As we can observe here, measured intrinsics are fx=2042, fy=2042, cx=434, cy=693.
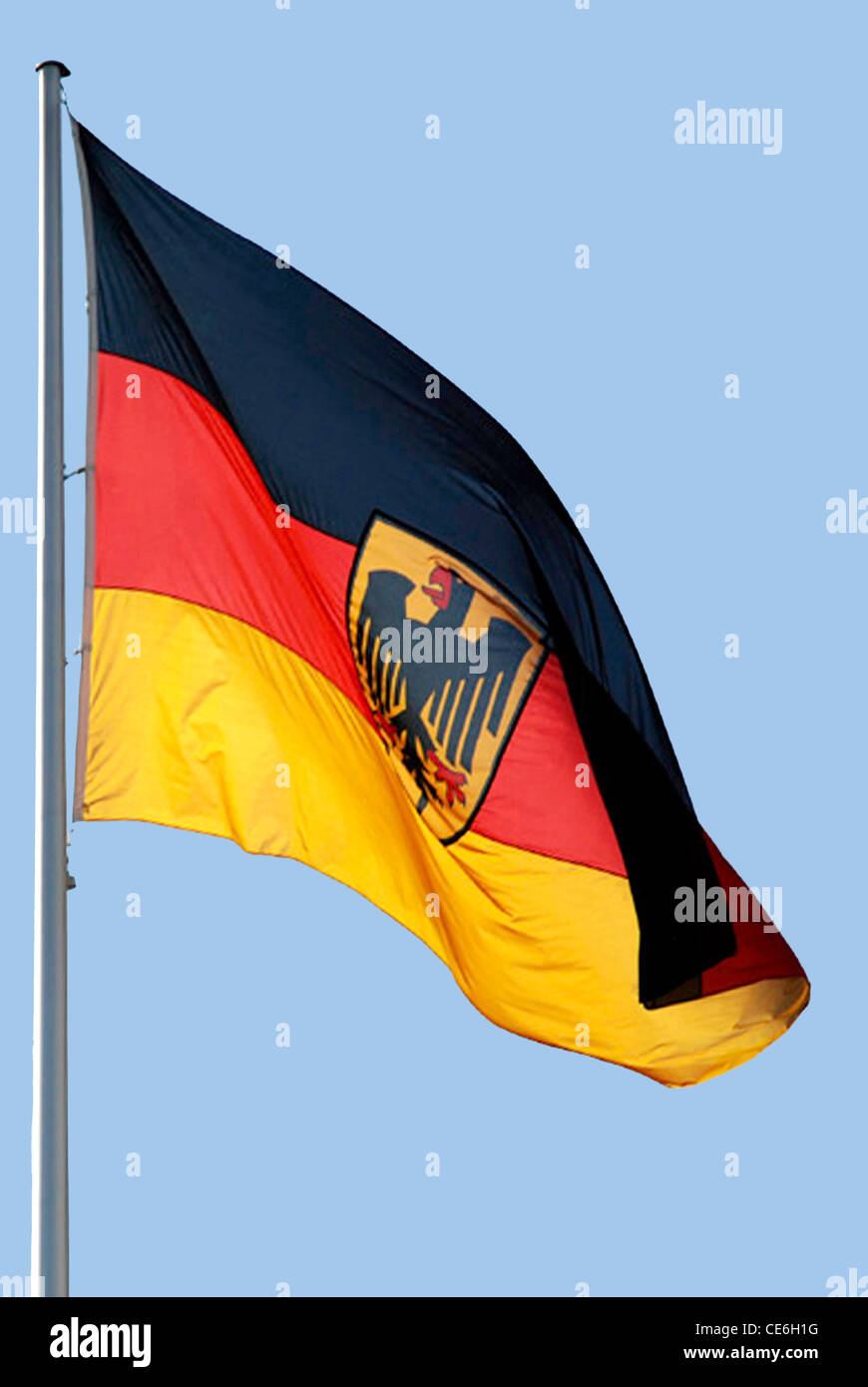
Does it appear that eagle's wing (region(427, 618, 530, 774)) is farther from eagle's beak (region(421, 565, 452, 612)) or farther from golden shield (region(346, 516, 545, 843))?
eagle's beak (region(421, 565, 452, 612))

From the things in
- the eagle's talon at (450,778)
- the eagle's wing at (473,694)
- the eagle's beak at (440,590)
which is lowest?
the eagle's talon at (450,778)

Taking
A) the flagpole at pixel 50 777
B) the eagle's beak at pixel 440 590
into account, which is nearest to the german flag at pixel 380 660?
the eagle's beak at pixel 440 590

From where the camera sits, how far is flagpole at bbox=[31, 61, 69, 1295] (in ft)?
31.5

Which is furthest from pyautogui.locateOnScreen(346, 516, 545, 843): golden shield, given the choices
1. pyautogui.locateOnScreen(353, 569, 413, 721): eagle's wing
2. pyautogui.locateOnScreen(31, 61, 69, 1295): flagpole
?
pyautogui.locateOnScreen(31, 61, 69, 1295): flagpole

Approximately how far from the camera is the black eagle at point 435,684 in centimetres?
1107

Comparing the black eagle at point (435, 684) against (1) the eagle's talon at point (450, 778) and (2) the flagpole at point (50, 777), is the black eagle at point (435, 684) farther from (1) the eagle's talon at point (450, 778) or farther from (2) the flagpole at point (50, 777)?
(2) the flagpole at point (50, 777)

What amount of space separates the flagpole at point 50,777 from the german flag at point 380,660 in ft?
0.99

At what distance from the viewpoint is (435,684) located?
36.5ft
